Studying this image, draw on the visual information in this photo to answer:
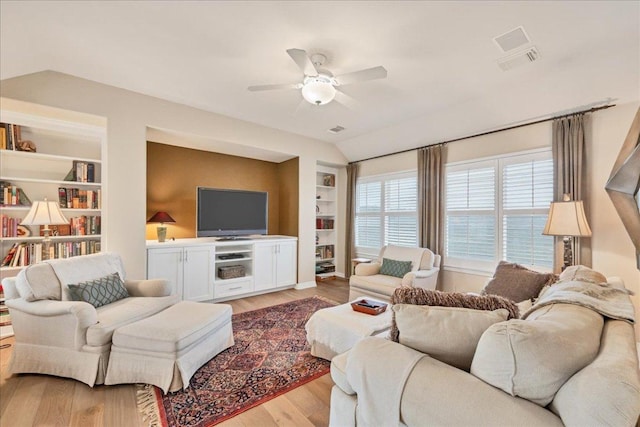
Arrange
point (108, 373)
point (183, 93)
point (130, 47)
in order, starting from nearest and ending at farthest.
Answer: point (108, 373)
point (130, 47)
point (183, 93)

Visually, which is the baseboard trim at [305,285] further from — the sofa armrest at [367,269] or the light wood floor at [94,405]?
the light wood floor at [94,405]

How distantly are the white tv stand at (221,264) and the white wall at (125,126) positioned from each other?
0.30 m

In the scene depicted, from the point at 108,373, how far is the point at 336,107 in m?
3.59

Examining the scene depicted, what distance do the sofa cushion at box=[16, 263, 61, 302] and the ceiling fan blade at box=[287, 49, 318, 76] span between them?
2664 mm

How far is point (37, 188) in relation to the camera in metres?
3.08

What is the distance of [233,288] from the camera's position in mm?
4082

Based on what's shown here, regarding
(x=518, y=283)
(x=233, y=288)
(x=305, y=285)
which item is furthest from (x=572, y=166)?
(x=233, y=288)

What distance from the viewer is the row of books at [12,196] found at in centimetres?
280

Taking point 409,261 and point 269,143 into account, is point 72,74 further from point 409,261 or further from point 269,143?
point 409,261

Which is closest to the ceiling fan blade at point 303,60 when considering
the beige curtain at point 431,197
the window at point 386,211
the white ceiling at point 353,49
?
the white ceiling at point 353,49

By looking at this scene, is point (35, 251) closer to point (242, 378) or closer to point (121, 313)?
point (121, 313)

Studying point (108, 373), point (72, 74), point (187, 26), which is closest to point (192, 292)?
point (108, 373)

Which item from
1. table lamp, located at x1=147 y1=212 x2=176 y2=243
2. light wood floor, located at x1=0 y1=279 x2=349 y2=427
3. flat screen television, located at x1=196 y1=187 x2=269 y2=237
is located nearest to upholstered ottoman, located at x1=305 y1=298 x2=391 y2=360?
light wood floor, located at x1=0 y1=279 x2=349 y2=427

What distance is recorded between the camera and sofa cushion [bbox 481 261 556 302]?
2.37 metres
